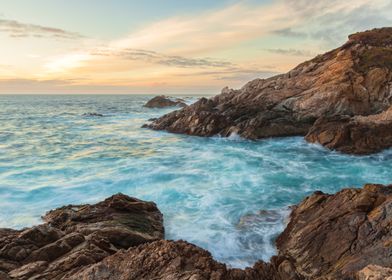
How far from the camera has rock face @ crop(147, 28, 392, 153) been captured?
34062 millimetres

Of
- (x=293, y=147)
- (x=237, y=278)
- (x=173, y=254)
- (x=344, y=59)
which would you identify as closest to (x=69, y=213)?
(x=173, y=254)

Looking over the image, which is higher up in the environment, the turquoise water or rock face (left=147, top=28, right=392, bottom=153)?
rock face (left=147, top=28, right=392, bottom=153)

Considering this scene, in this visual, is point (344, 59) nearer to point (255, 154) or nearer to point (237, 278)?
point (255, 154)

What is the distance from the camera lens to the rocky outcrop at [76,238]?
7.79m

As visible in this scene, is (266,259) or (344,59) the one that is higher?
(344,59)

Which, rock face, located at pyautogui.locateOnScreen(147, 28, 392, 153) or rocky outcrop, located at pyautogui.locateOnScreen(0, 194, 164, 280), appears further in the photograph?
rock face, located at pyautogui.locateOnScreen(147, 28, 392, 153)

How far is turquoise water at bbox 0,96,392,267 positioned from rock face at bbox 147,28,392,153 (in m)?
2.67

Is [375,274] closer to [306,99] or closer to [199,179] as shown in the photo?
[199,179]

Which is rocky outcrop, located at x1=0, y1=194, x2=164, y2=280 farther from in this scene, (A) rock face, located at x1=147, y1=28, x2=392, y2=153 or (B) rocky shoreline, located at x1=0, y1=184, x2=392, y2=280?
(A) rock face, located at x1=147, y1=28, x2=392, y2=153

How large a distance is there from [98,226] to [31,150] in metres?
24.1

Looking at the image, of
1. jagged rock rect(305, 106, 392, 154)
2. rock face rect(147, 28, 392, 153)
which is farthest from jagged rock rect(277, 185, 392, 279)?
rock face rect(147, 28, 392, 153)

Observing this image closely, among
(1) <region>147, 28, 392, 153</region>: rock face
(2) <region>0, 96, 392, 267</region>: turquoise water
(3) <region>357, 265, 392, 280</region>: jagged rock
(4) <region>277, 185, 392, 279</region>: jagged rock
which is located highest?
(1) <region>147, 28, 392, 153</region>: rock face

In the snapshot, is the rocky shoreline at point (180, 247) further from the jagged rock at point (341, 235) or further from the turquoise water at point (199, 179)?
the turquoise water at point (199, 179)

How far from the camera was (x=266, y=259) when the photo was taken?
11102mm
